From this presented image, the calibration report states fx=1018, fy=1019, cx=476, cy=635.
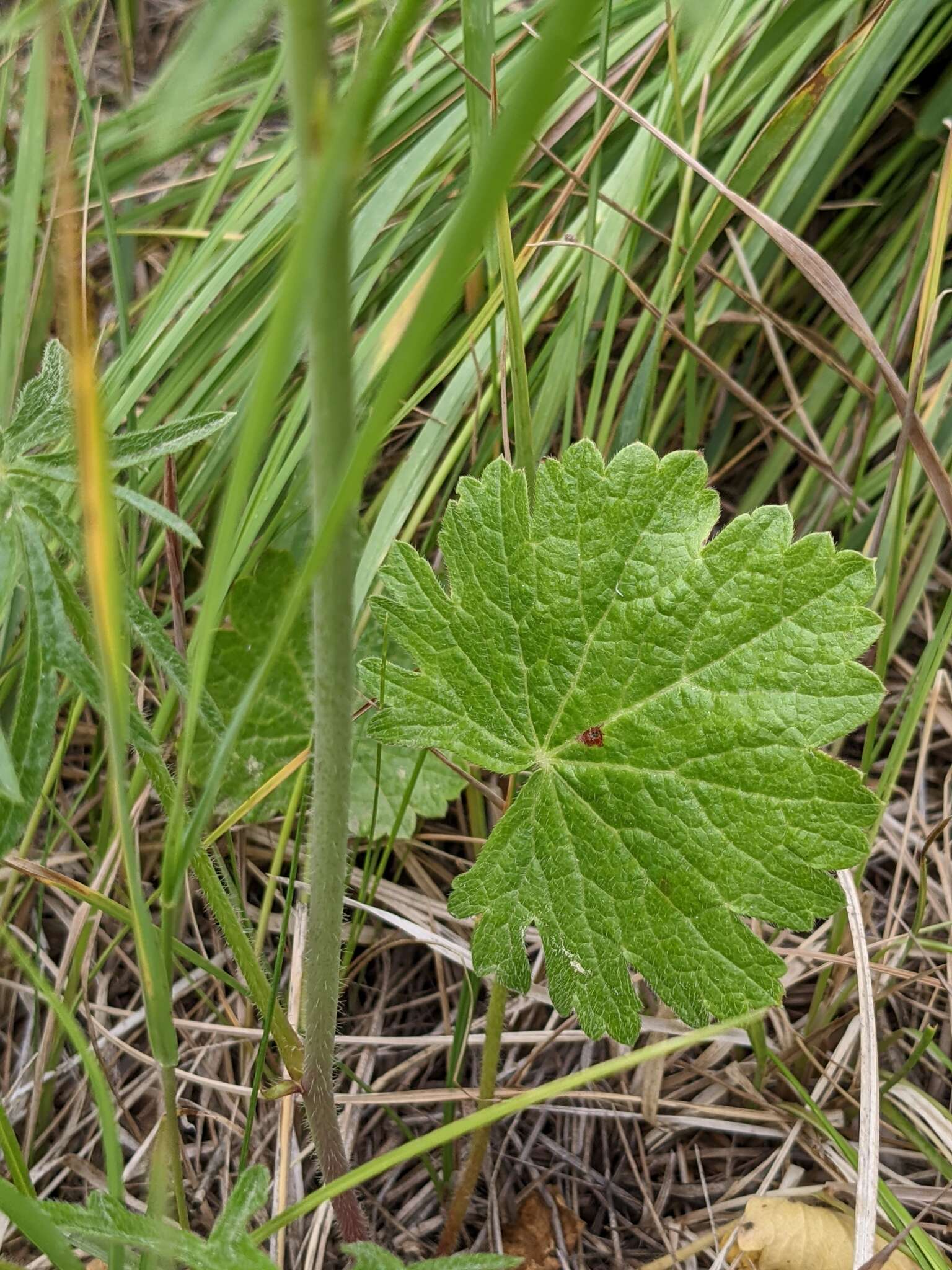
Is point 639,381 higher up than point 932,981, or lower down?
higher up

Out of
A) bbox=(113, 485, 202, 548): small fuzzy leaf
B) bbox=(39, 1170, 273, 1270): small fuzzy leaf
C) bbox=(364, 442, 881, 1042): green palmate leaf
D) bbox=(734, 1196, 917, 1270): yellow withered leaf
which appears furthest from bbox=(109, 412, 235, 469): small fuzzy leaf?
bbox=(734, 1196, 917, 1270): yellow withered leaf

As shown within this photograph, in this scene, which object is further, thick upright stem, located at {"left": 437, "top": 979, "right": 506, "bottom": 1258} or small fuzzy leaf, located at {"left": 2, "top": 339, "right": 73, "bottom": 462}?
thick upright stem, located at {"left": 437, "top": 979, "right": 506, "bottom": 1258}

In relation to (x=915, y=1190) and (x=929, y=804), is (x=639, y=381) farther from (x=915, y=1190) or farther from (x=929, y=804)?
(x=915, y=1190)

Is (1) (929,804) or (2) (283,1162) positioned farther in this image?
(1) (929,804)

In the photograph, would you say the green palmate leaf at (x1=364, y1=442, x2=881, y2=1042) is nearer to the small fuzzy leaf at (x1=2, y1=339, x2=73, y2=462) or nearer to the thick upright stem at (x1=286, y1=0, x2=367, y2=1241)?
the thick upright stem at (x1=286, y1=0, x2=367, y2=1241)

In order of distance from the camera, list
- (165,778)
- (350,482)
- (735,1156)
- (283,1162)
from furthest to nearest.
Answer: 1. (735,1156)
2. (283,1162)
3. (165,778)
4. (350,482)

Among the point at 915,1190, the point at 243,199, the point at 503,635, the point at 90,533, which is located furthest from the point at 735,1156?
the point at 243,199
